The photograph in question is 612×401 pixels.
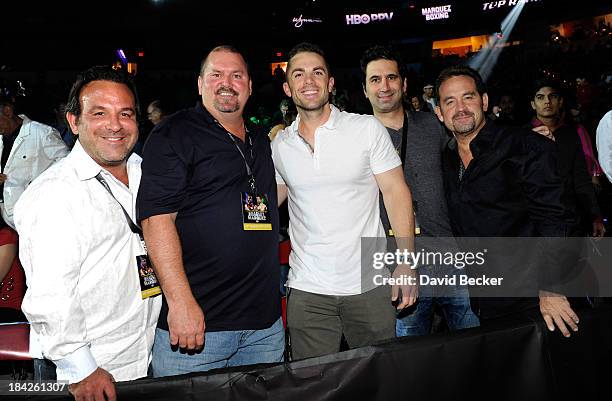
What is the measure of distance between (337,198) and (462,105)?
85cm

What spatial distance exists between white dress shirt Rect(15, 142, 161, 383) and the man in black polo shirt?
0.12 meters

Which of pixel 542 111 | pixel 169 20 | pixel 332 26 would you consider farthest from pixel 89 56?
pixel 542 111

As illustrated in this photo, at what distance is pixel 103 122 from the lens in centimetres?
207

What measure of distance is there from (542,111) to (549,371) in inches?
149

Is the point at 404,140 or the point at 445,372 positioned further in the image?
the point at 404,140

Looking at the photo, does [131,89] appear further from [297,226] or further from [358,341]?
[358,341]

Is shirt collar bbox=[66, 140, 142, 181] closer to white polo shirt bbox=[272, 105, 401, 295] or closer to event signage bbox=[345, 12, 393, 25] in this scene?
white polo shirt bbox=[272, 105, 401, 295]

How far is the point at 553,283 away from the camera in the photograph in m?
2.24

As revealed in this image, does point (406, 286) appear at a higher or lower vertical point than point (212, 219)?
lower

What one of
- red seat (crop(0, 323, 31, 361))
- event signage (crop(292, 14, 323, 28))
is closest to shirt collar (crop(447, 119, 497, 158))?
red seat (crop(0, 323, 31, 361))

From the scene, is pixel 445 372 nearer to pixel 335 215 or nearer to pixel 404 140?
pixel 335 215

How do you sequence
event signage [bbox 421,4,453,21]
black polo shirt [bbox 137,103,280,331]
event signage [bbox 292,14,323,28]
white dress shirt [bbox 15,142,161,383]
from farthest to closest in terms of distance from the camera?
event signage [bbox 421,4,453,21] < event signage [bbox 292,14,323,28] < black polo shirt [bbox 137,103,280,331] < white dress shirt [bbox 15,142,161,383]

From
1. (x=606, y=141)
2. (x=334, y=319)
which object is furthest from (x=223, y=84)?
(x=606, y=141)

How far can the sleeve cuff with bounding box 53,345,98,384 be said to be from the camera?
1.76 m
